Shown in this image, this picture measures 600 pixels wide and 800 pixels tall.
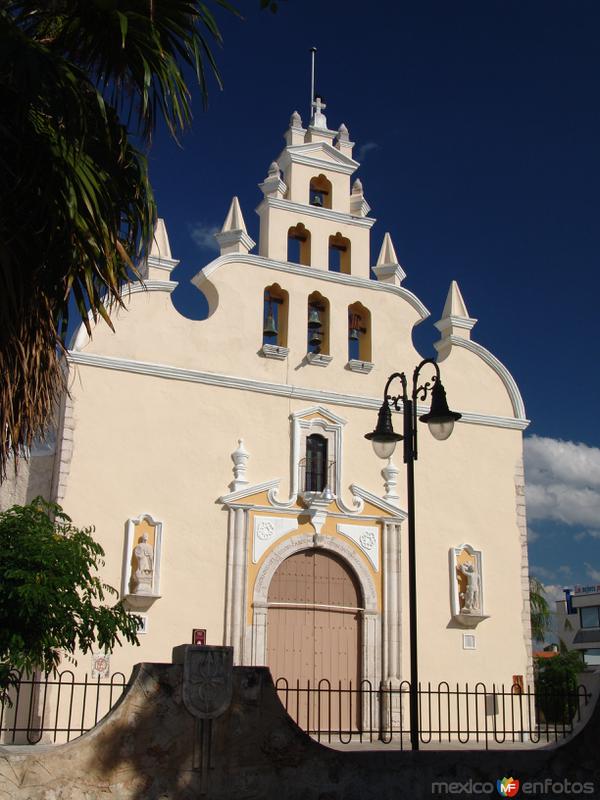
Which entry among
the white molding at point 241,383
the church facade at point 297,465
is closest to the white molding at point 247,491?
the church facade at point 297,465

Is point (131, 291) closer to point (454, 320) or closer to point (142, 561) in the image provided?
point (142, 561)

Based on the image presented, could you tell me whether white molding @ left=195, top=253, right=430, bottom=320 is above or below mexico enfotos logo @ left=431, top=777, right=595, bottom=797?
above

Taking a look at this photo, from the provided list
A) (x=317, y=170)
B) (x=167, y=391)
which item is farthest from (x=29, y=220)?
(x=317, y=170)

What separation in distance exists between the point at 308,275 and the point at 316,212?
1.54 metres

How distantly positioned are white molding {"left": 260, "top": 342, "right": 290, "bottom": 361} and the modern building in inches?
1899

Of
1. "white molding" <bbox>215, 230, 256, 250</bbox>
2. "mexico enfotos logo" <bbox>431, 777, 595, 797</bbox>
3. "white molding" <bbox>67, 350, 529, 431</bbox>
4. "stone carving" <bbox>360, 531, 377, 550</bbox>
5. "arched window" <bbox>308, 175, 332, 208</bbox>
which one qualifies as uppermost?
"arched window" <bbox>308, 175, 332, 208</bbox>

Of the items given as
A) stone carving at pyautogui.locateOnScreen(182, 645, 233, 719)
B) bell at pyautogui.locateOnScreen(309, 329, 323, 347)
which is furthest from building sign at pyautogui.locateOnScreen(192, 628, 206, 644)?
stone carving at pyautogui.locateOnScreen(182, 645, 233, 719)

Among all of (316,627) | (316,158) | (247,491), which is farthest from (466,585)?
(316,158)

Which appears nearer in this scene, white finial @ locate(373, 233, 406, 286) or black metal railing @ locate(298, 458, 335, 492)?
black metal railing @ locate(298, 458, 335, 492)

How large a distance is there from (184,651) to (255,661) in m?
8.03

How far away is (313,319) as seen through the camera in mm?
18219

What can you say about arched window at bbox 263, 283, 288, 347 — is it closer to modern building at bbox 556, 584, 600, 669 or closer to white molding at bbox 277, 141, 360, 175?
white molding at bbox 277, 141, 360, 175

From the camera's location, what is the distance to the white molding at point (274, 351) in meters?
17.5

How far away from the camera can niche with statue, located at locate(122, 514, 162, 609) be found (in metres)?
15.2
